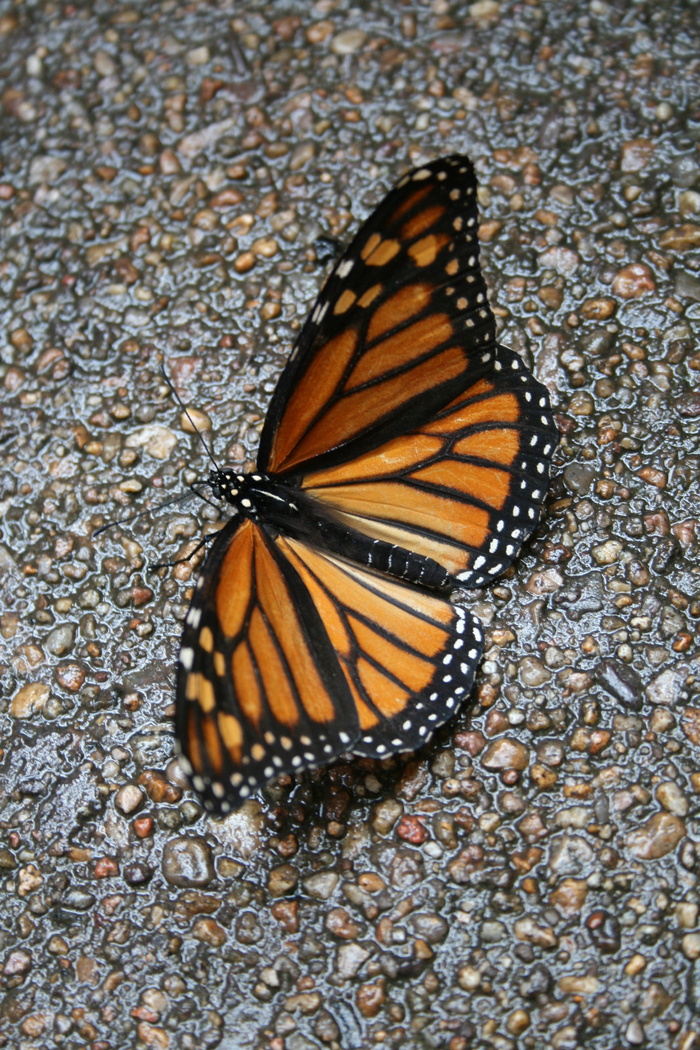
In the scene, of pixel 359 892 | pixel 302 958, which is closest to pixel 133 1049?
pixel 302 958

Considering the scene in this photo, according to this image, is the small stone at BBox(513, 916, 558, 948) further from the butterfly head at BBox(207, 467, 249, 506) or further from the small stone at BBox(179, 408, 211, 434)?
the small stone at BBox(179, 408, 211, 434)

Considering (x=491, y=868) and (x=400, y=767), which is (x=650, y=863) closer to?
(x=491, y=868)

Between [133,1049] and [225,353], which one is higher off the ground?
[225,353]

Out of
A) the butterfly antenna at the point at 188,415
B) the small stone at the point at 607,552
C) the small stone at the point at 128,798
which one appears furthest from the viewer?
the butterfly antenna at the point at 188,415

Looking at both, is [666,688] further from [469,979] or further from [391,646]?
[469,979]

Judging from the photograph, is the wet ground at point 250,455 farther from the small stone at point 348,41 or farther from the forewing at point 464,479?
the forewing at point 464,479

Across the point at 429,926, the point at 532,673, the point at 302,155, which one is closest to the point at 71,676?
the point at 429,926

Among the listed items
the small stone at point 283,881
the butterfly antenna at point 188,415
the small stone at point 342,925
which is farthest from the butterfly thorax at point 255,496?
the small stone at point 342,925
